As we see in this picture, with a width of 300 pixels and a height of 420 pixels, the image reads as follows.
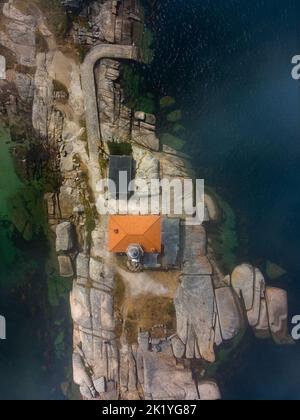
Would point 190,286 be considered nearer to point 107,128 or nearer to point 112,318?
point 112,318

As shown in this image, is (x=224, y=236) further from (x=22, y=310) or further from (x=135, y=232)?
(x=22, y=310)

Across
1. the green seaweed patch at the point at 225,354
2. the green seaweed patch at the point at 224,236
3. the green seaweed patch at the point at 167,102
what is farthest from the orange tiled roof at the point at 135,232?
the green seaweed patch at the point at 225,354

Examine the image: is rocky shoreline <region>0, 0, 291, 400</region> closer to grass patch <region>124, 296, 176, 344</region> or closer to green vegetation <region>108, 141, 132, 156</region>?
grass patch <region>124, 296, 176, 344</region>

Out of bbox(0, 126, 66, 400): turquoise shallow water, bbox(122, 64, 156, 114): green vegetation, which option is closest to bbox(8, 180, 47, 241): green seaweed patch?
bbox(0, 126, 66, 400): turquoise shallow water

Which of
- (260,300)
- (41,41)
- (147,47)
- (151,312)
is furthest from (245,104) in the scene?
(151,312)

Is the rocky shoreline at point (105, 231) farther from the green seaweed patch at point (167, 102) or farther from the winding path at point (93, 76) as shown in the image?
the green seaweed patch at point (167, 102)
